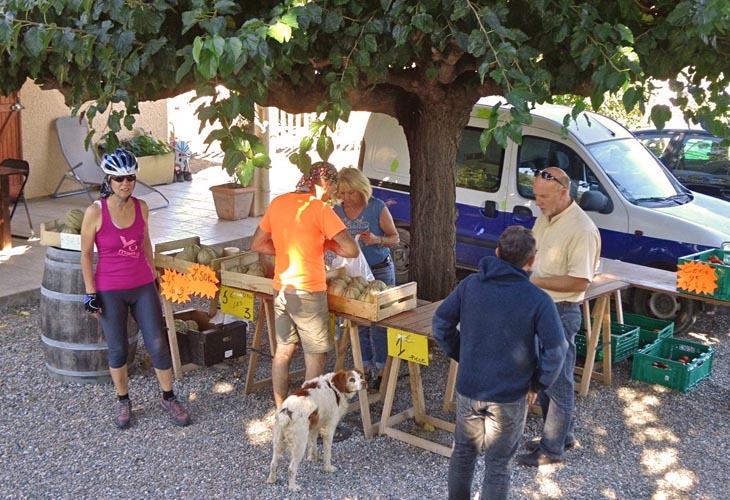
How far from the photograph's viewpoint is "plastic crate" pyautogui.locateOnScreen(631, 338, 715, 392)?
6.72m

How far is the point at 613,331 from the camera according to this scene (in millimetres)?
7266

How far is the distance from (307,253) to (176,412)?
151 cm

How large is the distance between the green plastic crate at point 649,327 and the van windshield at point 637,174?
121 cm

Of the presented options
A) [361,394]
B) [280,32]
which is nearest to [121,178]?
[280,32]

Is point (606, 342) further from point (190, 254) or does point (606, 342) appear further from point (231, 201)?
point (231, 201)

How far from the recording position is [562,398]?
5.33 metres

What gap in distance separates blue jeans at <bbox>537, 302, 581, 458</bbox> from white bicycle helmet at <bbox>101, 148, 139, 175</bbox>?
2761 millimetres

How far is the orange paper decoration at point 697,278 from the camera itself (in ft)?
21.7

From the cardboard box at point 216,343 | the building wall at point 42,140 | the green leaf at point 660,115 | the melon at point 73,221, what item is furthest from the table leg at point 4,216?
the green leaf at point 660,115

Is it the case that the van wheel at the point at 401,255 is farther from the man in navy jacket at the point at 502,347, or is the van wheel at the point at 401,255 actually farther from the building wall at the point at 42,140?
the man in navy jacket at the point at 502,347

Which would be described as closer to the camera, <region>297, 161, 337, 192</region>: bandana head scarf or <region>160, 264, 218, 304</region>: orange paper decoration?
<region>297, 161, 337, 192</region>: bandana head scarf

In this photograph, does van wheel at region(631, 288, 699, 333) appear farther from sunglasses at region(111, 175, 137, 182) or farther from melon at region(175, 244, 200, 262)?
sunglasses at region(111, 175, 137, 182)

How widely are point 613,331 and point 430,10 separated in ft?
11.3

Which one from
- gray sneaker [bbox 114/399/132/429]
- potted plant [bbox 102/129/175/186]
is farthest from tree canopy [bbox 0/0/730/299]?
potted plant [bbox 102/129/175/186]
